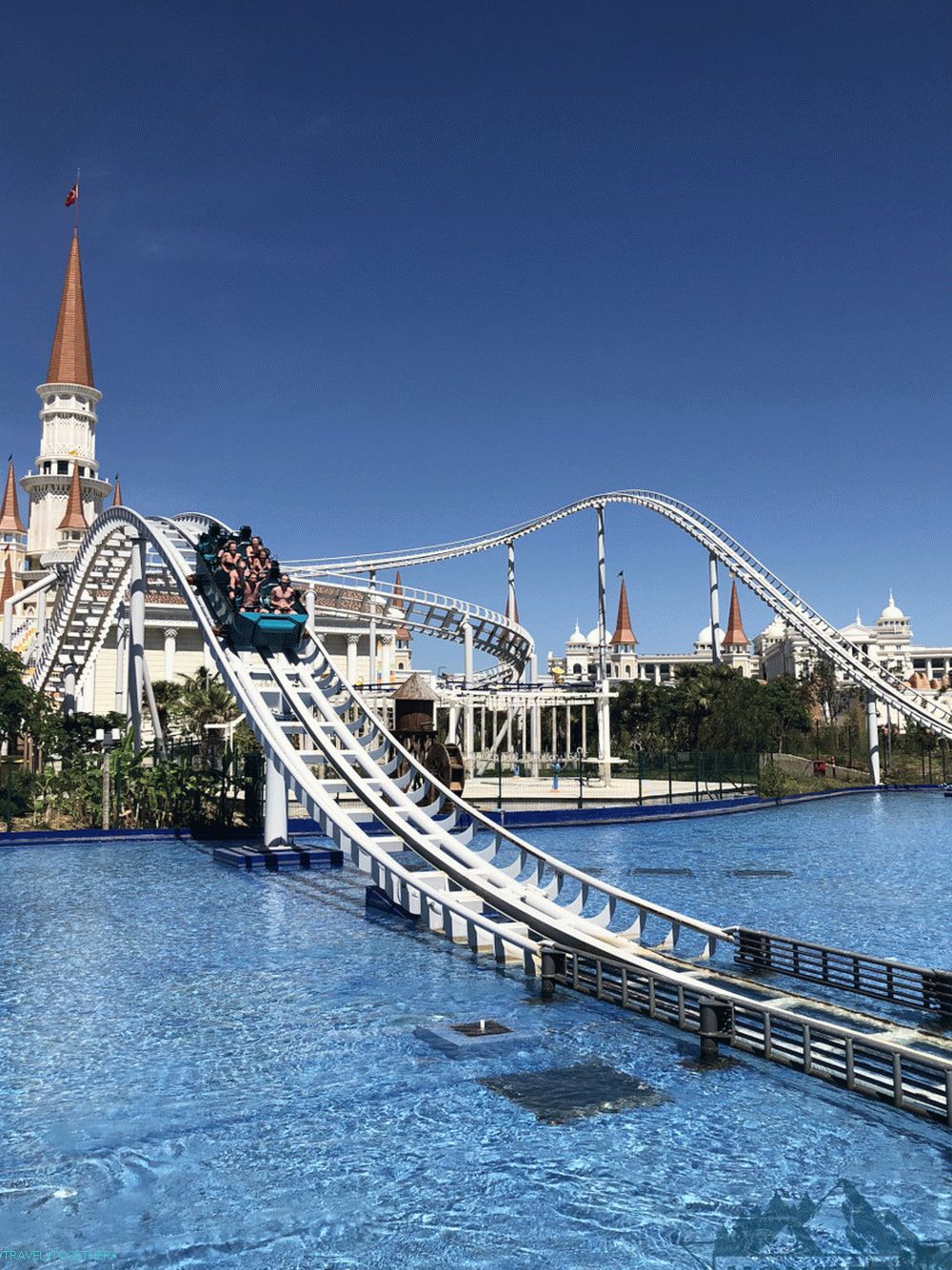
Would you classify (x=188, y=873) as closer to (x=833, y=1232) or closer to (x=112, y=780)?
(x=112, y=780)

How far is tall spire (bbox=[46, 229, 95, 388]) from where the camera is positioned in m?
102

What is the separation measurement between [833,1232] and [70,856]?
65.3 ft

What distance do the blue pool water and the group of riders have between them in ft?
31.4

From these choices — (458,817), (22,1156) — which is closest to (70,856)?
(458,817)

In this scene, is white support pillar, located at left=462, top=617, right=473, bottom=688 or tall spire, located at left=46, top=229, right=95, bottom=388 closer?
white support pillar, located at left=462, top=617, right=473, bottom=688

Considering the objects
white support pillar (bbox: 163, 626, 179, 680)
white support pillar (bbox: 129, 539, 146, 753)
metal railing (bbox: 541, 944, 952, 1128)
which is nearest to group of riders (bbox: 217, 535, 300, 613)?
white support pillar (bbox: 129, 539, 146, 753)

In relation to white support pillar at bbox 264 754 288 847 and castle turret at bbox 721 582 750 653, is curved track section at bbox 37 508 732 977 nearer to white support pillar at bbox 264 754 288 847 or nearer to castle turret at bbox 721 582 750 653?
white support pillar at bbox 264 754 288 847

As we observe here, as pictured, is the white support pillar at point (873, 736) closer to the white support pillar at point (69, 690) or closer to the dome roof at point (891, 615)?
the white support pillar at point (69, 690)

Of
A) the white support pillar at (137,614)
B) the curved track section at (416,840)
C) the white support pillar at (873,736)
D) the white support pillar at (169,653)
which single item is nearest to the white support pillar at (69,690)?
the white support pillar at (137,614)

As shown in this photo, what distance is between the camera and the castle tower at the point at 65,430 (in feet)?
333

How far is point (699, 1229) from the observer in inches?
249

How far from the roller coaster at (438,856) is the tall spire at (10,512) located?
70.8 m

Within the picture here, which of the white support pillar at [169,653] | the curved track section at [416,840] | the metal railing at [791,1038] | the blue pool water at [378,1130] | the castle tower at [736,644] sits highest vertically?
the castle tower at [736,644]

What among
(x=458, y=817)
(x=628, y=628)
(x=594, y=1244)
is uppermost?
(x=628, y=628)
